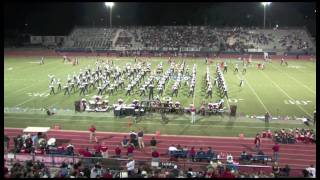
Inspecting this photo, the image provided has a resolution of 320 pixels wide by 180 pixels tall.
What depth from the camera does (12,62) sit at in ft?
135

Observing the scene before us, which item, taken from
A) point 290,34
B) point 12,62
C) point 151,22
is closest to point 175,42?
point 151,22

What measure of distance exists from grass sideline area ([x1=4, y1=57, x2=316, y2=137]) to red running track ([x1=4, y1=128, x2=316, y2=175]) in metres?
0.71

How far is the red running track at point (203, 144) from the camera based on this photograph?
567 inches

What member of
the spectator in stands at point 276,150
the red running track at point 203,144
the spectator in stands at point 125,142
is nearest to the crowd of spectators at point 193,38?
the red running track at point 203,144

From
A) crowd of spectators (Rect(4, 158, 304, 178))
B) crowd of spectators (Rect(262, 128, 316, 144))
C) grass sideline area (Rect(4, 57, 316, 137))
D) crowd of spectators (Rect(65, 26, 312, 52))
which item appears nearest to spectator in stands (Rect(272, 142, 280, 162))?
crowd of spectators (Rect(4, 158, 304, 178))

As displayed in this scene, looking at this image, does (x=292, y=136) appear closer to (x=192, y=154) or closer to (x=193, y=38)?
(x=192, y=154)

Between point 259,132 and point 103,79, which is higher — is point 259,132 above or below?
below

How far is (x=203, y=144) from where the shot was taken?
1569cm

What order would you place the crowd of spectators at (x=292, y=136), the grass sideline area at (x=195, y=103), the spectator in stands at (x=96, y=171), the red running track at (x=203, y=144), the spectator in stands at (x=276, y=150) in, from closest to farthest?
the spectator in stands at (x=96, y=171) < the spectator in stands at (x=276, y=150) < the red running track at (x=203, y=144) < the crowd of spectators at (x=292, y=136) < the grass sideline area at (x=195, y=103)

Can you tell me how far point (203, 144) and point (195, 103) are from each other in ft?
20.9

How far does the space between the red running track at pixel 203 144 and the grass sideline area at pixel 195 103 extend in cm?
71

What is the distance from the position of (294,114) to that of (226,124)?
148 inches

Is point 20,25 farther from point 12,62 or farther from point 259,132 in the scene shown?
point 259,132

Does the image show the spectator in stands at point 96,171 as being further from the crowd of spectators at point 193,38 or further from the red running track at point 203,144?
the crowd of spectators at point 193,38
